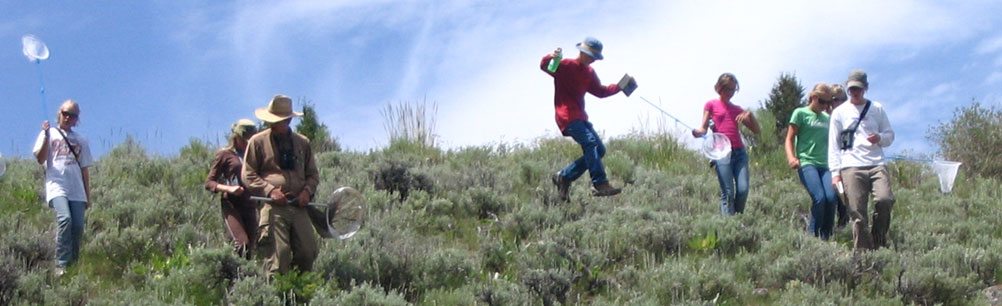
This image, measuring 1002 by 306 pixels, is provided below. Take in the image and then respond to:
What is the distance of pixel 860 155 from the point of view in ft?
37.8

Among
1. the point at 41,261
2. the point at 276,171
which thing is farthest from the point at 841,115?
the point at 41,261

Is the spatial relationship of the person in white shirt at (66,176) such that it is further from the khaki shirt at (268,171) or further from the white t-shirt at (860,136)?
the white t-shirt at (860,136)

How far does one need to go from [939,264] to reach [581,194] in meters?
4.03

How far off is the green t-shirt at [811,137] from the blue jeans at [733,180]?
1.96 feet

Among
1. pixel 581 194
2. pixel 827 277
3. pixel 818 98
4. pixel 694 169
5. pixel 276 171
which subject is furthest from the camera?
pixel 694 169

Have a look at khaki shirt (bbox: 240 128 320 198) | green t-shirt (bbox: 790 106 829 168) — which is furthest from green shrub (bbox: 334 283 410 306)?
green t-shirt (bbox: 790 106 829 168)

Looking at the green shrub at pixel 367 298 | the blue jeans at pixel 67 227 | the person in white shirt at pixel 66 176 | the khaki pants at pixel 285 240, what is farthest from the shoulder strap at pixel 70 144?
the green shrub at pixel 367 298

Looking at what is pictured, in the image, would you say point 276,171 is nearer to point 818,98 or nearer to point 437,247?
point 437,247

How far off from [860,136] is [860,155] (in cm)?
16

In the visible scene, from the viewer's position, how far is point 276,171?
392 inches

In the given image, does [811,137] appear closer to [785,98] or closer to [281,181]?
[281,181]

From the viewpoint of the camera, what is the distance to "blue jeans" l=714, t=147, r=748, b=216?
1282 centimetres

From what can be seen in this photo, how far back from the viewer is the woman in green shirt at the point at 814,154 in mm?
12227

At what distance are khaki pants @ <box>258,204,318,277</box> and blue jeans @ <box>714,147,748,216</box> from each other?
13.9 ft
